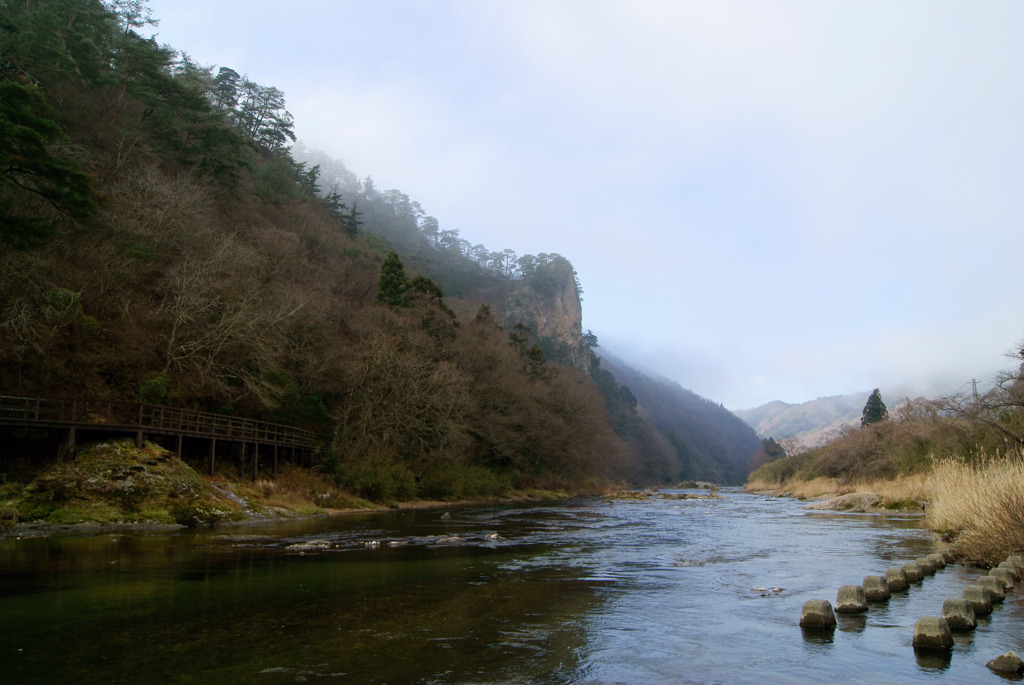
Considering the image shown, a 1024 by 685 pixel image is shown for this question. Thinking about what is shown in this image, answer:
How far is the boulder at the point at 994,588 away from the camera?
10.4 m

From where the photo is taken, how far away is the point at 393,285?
6094cm

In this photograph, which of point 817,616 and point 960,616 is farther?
point 817,616

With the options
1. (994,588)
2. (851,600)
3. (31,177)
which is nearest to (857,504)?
(994,588)

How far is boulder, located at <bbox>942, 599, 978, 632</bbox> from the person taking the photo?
8.79 m

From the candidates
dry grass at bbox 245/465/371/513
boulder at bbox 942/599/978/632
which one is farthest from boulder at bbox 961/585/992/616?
dry grass at bbox 245/465/371/513

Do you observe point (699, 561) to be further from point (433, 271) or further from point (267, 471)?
point (433, 271)

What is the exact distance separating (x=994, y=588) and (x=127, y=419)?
96.2 ft

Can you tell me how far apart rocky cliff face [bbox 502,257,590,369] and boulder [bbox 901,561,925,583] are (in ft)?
422

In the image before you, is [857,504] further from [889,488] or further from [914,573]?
[914,573]

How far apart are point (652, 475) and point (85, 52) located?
133330 mm

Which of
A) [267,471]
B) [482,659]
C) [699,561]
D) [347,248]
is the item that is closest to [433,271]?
[347,248]

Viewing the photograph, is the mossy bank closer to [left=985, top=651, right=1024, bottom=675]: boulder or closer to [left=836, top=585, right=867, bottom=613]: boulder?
[left=836, top=585, right=867, bottom=613]: boulder

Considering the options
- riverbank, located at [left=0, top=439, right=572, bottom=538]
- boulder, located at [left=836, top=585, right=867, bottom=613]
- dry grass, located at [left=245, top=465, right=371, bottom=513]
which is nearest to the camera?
boulder, located at [left=836, top=585, right=867, bottom=613]

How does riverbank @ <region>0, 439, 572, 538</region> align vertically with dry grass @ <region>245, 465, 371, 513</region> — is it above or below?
above
